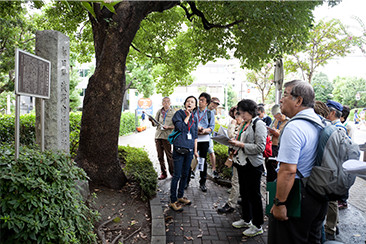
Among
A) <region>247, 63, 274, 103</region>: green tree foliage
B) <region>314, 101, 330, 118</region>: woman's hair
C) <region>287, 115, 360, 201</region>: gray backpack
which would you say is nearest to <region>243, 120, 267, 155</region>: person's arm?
<region>314, 101, 330, 118</region>: woman's hair

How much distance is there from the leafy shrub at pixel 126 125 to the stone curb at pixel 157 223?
1474cm

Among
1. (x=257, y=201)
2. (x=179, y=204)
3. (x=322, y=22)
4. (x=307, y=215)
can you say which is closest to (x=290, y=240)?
(x=307, y=215)

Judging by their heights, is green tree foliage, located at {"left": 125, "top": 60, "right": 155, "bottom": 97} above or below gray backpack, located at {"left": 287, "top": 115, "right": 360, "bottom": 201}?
above

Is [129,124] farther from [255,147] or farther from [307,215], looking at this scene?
[307,215]

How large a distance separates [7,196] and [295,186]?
255cm

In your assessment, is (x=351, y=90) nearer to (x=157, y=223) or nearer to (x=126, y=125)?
(x=126, y=125)

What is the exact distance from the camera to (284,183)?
228 cm

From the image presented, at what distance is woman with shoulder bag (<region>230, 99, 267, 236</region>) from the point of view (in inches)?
160

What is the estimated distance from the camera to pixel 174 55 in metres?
10.9

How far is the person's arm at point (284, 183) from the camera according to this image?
226 centimetres

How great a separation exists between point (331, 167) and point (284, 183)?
399mm

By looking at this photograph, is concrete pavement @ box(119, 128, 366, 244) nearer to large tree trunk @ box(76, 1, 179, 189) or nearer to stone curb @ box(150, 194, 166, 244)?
stone curb @ box(150, 194, 166, 244)

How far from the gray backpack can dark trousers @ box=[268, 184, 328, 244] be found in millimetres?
93

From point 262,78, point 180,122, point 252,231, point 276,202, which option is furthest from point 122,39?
point 262,78
